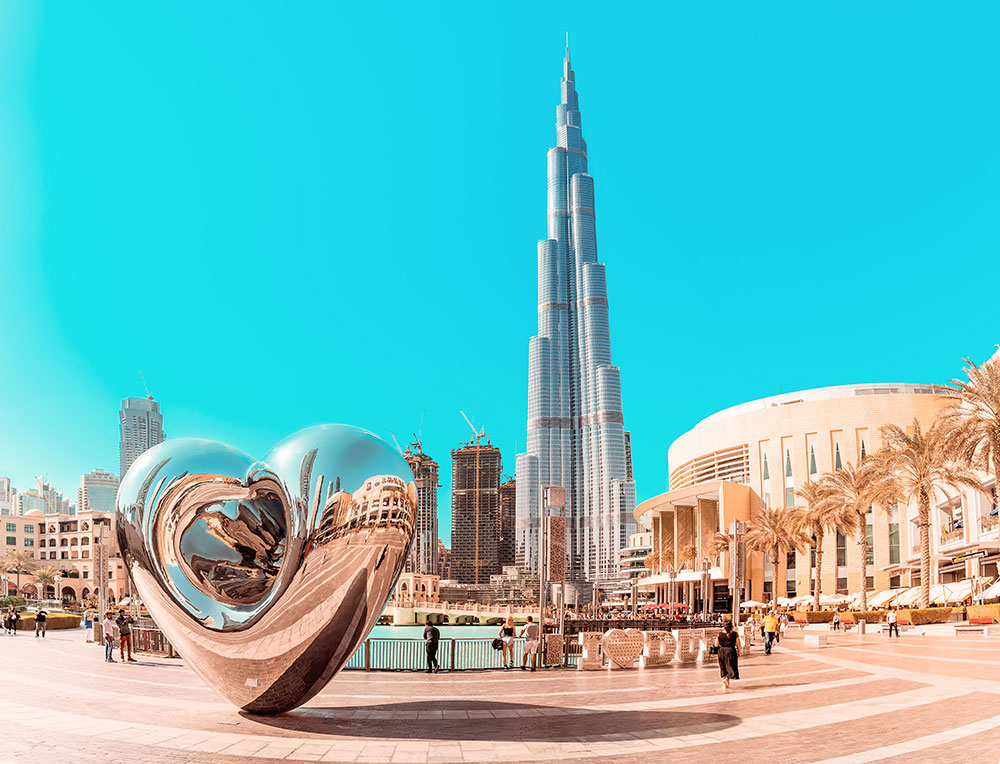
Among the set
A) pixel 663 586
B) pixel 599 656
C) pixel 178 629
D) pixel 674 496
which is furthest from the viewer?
pixel 663 586

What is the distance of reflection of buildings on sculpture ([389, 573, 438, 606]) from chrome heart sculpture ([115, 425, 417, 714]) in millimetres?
146806

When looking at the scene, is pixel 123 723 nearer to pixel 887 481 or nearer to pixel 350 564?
Result: pixel 350 564

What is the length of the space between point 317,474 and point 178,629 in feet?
11.8

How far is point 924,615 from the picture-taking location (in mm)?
53688

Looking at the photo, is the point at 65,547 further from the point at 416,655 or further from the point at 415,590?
the point at 416,655

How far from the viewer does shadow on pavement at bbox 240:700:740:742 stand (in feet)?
45.1

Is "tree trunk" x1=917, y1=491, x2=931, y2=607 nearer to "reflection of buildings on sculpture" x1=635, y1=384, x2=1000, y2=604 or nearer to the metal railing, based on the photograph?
"reflection of buildings on sculpture" x1=635, y1=384, x2=1000, y2=604

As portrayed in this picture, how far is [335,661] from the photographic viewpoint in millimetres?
13328

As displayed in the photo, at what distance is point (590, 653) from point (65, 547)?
461 ft

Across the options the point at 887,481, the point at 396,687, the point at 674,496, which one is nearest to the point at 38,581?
the point at 674,496

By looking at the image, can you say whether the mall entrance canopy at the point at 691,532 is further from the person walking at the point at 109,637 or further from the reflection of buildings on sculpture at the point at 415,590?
the person walking at the point at 109,637

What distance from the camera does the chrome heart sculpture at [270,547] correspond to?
41.4 ft

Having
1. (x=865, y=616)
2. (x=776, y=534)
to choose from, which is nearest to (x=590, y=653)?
(x=865, y=616)

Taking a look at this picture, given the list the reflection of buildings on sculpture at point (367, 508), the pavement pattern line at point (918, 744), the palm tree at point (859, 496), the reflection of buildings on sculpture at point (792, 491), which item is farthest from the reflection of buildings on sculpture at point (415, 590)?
the reflection of buildings on sculpture at point (367, 508)
